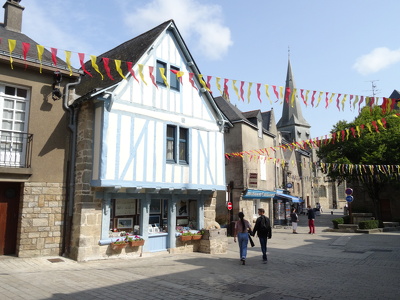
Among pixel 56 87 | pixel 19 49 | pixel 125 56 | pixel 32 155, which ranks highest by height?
pixel 125 56

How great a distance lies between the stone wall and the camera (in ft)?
27.2

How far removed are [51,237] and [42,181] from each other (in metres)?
1.54

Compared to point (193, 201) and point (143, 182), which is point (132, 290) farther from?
point (193, 201)

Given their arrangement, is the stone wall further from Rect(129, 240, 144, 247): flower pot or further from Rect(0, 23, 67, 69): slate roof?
Rect(0, 23, 67, 69): slate roof

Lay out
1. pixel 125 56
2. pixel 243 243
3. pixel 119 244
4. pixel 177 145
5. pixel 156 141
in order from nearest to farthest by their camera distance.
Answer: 1. pixel 243 243
2. pixel 119 244
3. pixel 156 141
4. pixel 177 145
5. pixel 125 56

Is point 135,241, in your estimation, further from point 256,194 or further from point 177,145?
point 256,194

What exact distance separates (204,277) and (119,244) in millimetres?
3044

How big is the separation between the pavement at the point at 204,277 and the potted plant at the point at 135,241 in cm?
44

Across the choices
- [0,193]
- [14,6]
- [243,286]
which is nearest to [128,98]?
[0,193]

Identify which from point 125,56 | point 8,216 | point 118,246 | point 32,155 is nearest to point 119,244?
point 118,246

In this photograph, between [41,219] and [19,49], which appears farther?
[19,49]

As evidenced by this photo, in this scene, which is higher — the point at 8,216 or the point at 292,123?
the point at 292,123

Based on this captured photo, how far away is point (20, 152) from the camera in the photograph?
8594 millimetres

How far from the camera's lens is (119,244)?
899 centimetres
